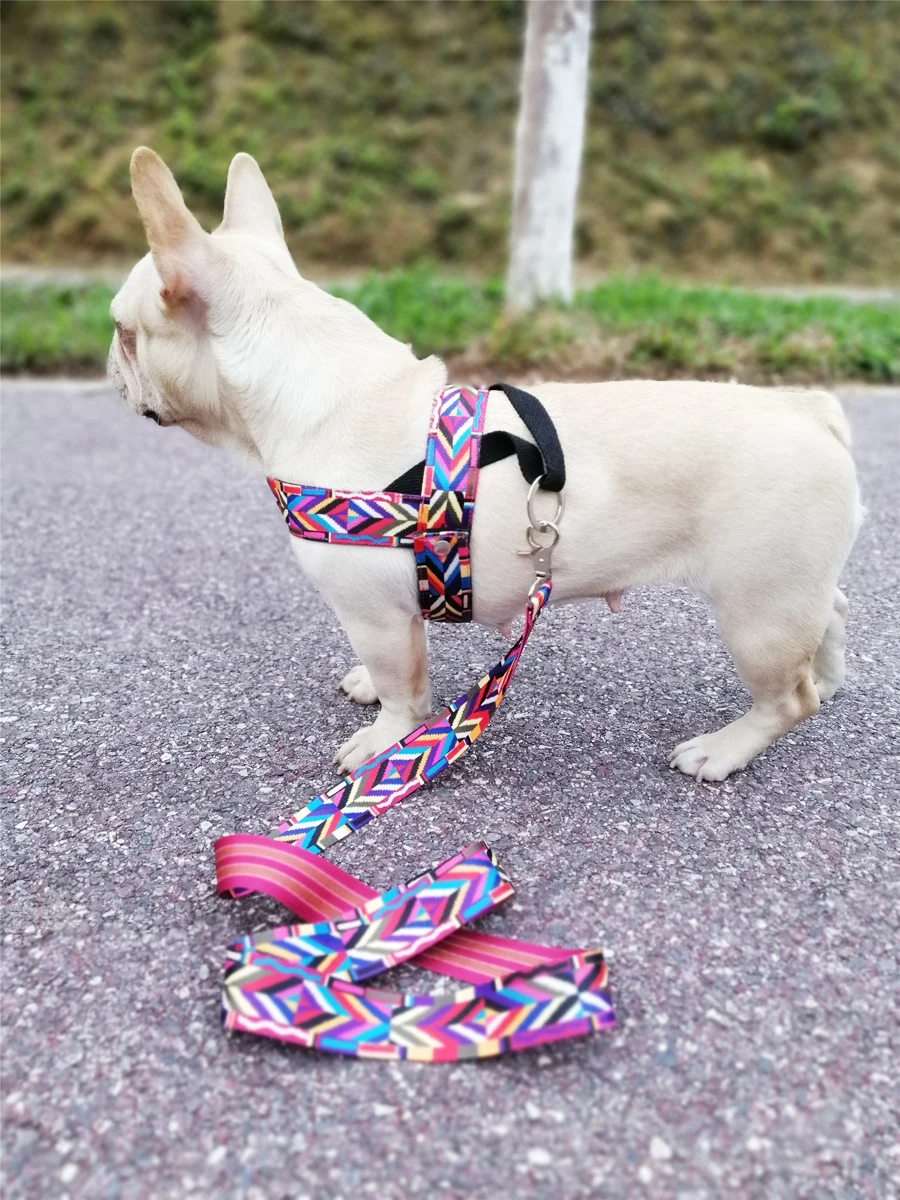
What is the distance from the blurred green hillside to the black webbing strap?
944 centimetres

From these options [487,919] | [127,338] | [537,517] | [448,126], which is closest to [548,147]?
[448,126]

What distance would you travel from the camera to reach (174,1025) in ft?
5.60

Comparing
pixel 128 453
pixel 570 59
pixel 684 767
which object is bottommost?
pixel 128 453

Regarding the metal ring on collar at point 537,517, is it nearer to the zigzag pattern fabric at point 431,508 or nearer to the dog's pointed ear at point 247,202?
the zigzag pattern fabric at point 431,508

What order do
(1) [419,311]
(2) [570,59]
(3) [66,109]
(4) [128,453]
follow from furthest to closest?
(3) [66,109]
(1) [419,311]
(2) [570,59]
(4) [128,453]

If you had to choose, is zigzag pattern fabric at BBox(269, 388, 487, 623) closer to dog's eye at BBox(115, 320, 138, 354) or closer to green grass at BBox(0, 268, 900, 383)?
dog's eye at BBox(115, 320, 138, 354)

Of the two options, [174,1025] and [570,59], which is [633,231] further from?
[174,1025]

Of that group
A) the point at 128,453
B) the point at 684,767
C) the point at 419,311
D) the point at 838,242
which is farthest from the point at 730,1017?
the point at 838,242

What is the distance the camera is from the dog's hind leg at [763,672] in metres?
2.21

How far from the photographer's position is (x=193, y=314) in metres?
2.28

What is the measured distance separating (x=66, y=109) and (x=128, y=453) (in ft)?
24.6

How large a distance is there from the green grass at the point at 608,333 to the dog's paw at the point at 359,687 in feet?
13.1

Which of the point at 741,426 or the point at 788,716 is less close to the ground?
the point at 741,426

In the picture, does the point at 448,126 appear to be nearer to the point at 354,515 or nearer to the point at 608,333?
the point at 608,333
